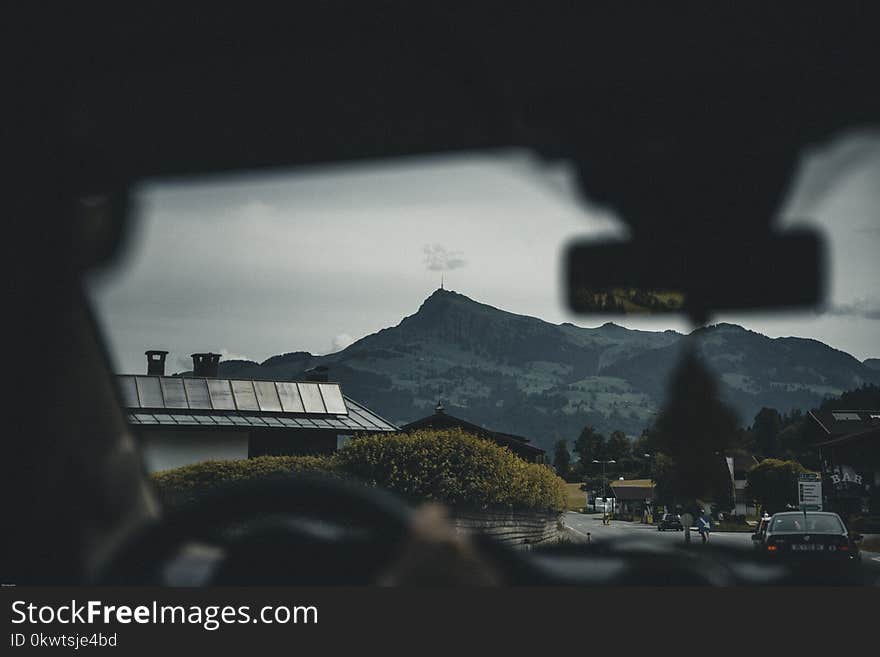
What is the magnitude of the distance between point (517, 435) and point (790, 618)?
3.63 meters

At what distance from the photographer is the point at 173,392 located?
185 inches

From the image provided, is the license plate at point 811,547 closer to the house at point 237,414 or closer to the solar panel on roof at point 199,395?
the house at point 237,414

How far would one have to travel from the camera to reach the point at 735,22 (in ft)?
6.87

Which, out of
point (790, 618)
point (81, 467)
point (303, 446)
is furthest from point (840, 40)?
point (303, 446)

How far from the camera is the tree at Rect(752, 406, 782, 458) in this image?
9.74ft

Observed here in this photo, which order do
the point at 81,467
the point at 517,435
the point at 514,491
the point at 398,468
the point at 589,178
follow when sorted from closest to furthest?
the point at 589,178, the point at 81,467, the point at 514,491, the point at 517,435, the point at 398,468

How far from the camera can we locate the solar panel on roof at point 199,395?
456cm

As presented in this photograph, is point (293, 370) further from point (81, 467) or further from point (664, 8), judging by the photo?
point (664, 8)

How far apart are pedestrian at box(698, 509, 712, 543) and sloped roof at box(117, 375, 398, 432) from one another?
6.94ft

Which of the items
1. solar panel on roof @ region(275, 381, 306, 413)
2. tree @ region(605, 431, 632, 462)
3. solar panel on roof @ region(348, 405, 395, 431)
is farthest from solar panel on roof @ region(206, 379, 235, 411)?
tree @ region(605, 431, 632, 462)

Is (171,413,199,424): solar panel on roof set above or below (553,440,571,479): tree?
above

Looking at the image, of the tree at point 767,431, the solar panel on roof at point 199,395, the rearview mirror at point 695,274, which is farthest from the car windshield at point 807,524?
the solar panel on roof at point 199,395

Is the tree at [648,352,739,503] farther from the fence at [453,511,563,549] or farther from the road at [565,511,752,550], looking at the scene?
the fence at [453,511,563,549]

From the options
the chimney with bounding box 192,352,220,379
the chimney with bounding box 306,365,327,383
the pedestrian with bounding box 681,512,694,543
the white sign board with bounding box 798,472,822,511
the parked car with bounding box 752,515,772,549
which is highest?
the chimney with bounding box 192,352,220,379
